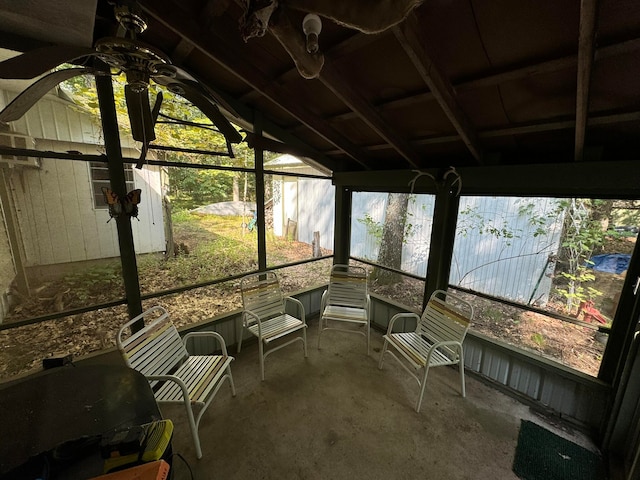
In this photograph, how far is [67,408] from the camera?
46.6 inches

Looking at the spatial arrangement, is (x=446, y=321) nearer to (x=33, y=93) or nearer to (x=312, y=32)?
(x=312, y=32)

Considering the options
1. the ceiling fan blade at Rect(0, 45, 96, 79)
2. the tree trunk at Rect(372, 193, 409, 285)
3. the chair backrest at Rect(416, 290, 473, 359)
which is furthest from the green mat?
the ceiling fan blade at Rect(0, 45, 96, 79)

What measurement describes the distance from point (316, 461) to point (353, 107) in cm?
257

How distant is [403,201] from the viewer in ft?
10.8

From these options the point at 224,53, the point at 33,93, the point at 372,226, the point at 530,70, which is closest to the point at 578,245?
the point at 530,70

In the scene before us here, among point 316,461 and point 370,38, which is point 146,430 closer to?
point 316,461

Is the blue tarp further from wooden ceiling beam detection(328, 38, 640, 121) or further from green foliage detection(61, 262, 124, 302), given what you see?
green foliage detection(61, 262, 124, 302)

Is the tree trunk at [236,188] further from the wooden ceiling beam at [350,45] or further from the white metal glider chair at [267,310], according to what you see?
the wooden ceiling beam at [350,45]

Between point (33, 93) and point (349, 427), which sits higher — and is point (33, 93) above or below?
above

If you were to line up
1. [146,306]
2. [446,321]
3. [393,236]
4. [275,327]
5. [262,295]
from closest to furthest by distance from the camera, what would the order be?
1. [446,321]
2. [146,306]
3. [275,327]
4. [262,295]
5. [393,236]

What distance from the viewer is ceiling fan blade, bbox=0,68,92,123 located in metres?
1.01

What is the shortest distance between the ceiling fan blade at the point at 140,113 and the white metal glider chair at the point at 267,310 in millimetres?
1689

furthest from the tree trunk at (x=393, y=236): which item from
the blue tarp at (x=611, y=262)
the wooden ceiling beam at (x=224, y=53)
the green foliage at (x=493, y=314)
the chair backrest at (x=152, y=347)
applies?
the chair backrest at (x=152, y=347)

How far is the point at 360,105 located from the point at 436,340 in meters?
2.22
